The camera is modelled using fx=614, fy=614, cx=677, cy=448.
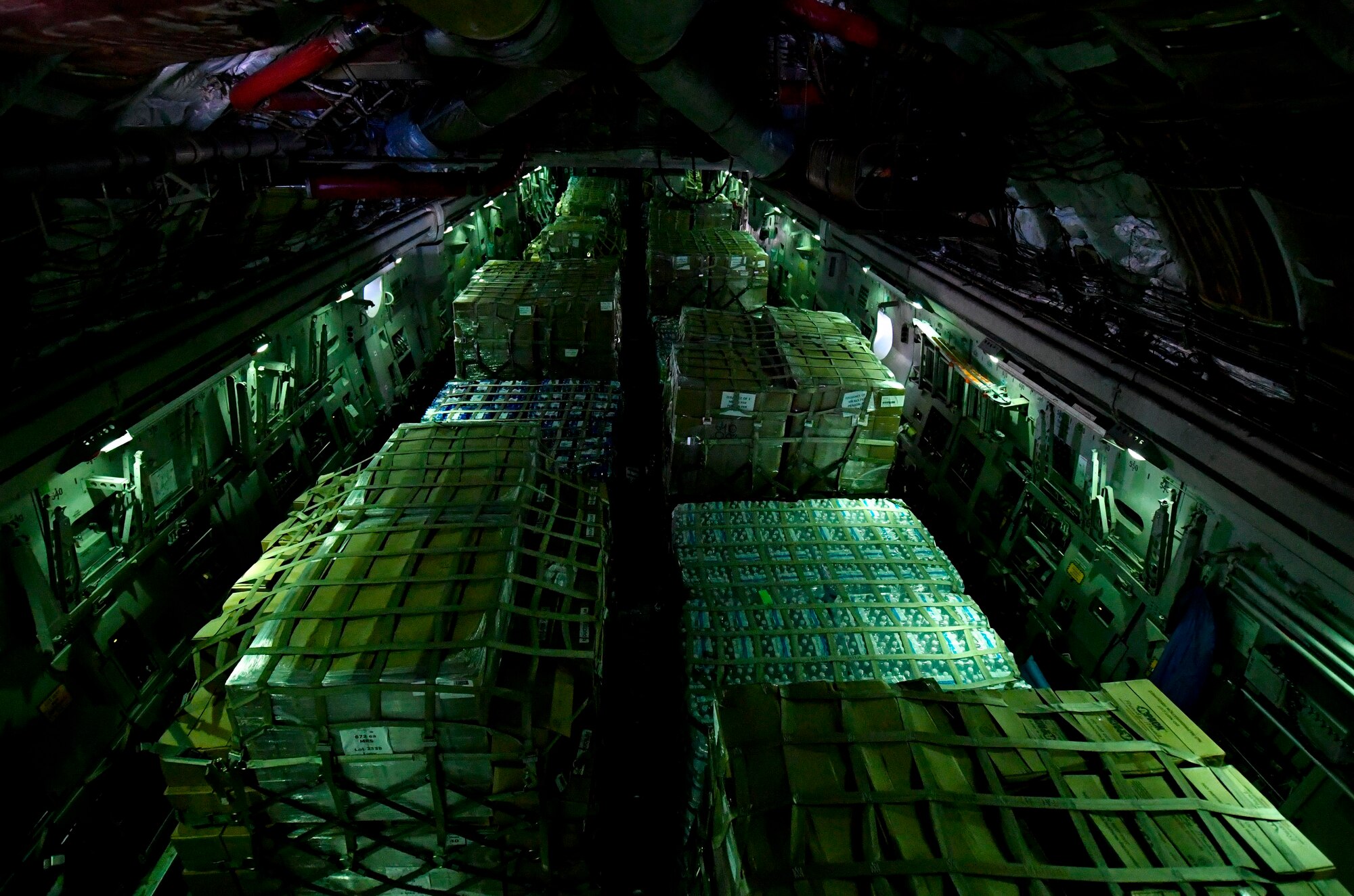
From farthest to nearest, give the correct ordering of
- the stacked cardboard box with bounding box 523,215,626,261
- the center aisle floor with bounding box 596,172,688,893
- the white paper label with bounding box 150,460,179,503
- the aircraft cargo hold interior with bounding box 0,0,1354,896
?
the stacked cardboard box with bounding box 523,215,626,261 < the white paper label with bounding box 150,460,179,503 < the center aisle floor with bounding box 596,172,688,893 < the aircraft cargo hold interior with bounding box 0,0,1354,896

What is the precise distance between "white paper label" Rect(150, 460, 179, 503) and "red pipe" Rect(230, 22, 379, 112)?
360 cm

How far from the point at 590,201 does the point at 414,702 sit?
19394 millimetres

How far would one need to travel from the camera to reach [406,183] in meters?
8.72

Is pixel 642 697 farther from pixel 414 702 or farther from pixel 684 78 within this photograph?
pixel 684 78

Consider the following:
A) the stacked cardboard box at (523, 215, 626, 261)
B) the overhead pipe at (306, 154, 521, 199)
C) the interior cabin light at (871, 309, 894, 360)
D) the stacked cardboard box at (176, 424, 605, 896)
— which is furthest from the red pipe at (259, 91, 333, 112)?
the interior cabin light at (871, 309, 894, 360)

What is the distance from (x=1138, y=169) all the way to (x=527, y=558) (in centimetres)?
537

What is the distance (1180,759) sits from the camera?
342 centimetres

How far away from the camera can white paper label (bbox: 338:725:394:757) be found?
3477 millimetres

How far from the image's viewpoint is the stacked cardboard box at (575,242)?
1503cm

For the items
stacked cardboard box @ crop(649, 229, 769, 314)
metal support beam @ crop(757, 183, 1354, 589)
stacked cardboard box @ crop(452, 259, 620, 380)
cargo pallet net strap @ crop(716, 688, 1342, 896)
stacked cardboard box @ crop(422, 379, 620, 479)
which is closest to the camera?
cargo pallet net strap @ crop(716, 688, 1342, 896)

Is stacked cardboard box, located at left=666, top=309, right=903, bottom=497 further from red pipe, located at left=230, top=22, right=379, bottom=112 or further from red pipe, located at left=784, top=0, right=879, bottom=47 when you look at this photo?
red pipe, located at left=230, top=22, right=379, bottom=112

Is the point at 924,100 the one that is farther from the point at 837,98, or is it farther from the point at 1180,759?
the point at 1180,759

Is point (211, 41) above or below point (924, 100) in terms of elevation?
below

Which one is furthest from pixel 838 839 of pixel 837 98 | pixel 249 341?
pixel 837 98
